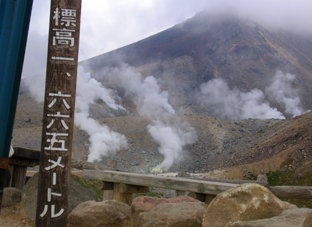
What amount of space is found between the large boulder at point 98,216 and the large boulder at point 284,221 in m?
1.92

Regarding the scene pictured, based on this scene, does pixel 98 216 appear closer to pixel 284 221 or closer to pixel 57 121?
pixel 57 121

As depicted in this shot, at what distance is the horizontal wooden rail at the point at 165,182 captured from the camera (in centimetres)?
355

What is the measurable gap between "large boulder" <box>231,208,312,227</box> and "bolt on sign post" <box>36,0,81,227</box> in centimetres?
Answer: 143

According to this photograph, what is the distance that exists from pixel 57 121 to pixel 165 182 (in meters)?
1.90

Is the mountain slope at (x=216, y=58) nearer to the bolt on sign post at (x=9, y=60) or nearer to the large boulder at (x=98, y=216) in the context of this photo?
the large boulder at (x=98, y=216)

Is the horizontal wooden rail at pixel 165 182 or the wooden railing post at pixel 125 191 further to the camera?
the wooden railing post at pixel 125 191

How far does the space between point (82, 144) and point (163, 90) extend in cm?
2861

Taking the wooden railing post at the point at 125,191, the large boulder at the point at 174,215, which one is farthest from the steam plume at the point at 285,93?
the large boulder at the point at 174,215

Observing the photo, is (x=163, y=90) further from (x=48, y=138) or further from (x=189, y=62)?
(x=48, y=138)

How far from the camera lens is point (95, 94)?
35.4m

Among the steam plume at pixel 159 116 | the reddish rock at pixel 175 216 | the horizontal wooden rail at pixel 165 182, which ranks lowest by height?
the reddish rock at pixel 175 216

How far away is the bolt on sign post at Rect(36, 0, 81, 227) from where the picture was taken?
2461mm

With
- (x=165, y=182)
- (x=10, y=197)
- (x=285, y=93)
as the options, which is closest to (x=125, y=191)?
(x=165, y=182)

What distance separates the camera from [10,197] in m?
4.26
